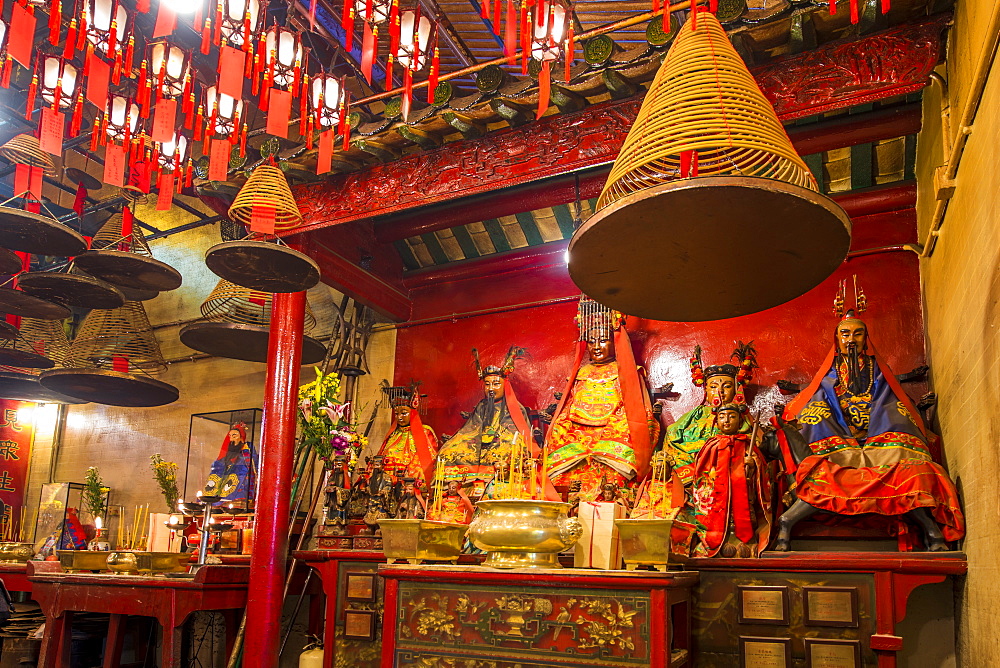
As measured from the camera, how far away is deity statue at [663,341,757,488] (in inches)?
205

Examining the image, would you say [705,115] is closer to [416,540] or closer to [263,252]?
[416,540]

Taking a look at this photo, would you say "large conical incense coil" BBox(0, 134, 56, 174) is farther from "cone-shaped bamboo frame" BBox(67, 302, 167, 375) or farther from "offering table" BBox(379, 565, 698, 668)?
"offering table" BBox(379, 565, 698, 668)

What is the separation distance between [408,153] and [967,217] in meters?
3.95

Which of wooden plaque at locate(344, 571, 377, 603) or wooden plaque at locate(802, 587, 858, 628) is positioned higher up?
wooden plaque at locate(802, 587, 858, 628)

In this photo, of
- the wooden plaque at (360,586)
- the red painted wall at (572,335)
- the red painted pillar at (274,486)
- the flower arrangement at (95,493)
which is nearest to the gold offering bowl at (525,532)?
the wooden plaque at (360,586)

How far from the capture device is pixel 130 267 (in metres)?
6.68

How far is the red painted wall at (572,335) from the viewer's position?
5672 mm

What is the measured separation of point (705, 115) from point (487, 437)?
4.17 meters

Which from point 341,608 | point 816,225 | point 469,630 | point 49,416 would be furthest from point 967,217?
point 49,416

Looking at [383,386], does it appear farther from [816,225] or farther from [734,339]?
[816,225]

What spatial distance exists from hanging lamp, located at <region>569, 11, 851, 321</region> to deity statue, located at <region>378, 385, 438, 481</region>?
4.19m

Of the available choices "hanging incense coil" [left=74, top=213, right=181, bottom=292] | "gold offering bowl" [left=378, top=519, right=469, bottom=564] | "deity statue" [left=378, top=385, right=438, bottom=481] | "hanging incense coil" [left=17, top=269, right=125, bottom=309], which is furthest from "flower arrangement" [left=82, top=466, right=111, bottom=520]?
"gold offering bowl" [left=378, top=519, right=469, bottom=564]

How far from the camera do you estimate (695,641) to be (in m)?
4.34

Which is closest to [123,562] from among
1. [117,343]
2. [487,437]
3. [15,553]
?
[15,553]
